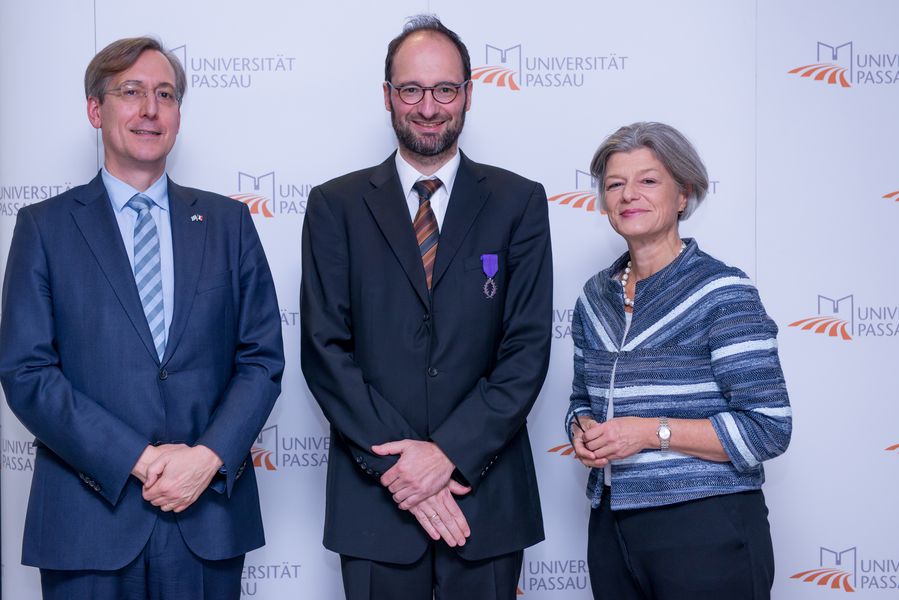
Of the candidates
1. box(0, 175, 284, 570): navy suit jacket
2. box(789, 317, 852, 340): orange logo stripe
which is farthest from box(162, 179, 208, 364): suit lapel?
box(789, 317, 852, 340): orange logo stripe

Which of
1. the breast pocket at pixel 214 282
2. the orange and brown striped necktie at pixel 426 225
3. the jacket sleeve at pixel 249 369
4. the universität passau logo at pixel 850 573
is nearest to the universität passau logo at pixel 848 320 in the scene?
the universität passau logo at pixel 850 573

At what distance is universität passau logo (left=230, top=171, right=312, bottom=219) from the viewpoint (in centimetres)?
282

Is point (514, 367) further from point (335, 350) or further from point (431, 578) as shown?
point (431, 578)

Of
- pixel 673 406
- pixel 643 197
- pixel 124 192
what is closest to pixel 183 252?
pixel 124 192

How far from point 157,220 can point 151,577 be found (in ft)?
2.81

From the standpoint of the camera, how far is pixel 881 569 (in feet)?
9.40

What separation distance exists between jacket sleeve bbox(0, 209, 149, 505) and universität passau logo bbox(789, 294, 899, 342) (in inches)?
88.5

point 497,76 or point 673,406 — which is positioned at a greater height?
point 497,76

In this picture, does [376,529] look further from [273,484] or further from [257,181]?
[257,181]

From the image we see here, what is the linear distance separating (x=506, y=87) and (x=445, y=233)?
1056 mm

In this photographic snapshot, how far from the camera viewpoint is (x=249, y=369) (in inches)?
78.2

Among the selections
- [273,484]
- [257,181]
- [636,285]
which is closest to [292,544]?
[273,484]

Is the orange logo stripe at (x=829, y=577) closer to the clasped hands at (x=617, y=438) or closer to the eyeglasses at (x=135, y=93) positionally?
the clasped hands at (x=617, y=438)

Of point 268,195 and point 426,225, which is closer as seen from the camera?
point 426,225
